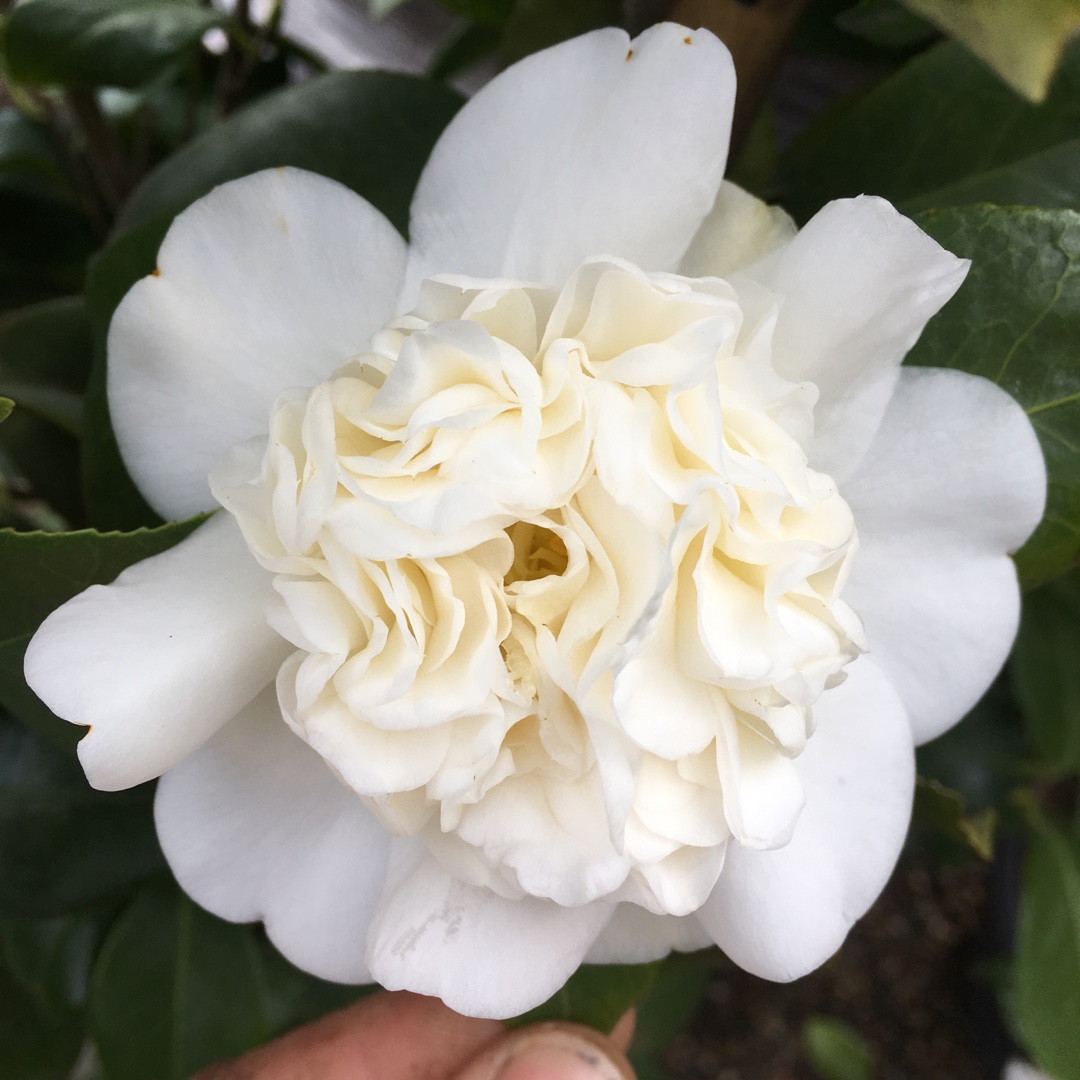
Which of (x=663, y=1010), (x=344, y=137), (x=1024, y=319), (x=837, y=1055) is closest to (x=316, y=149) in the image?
(x=344, y=137)

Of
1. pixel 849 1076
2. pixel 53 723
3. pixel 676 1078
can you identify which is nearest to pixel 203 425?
pixel 53 723

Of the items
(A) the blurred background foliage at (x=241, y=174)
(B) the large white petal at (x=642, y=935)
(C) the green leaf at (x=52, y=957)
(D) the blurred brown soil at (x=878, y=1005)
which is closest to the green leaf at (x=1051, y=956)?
(A) the blurred background foliage at (x=241, y=174)

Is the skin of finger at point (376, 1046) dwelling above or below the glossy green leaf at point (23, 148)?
below

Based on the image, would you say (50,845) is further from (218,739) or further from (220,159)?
(220,159)

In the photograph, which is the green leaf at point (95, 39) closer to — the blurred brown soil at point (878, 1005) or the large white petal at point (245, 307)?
the large white petal at point (245, 307)

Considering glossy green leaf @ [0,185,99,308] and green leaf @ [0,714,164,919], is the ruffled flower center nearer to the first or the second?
green leaf @ [0,714,164,919]

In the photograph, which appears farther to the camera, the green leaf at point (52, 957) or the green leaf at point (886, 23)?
the green leaf at point (52, 957)

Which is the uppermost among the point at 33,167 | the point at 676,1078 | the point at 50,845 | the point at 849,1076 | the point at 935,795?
the point at 33,167

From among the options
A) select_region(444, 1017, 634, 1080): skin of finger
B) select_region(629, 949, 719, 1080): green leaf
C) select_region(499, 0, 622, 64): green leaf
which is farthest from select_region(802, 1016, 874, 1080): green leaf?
select_region(499, 0, 622, 64): green leaf
